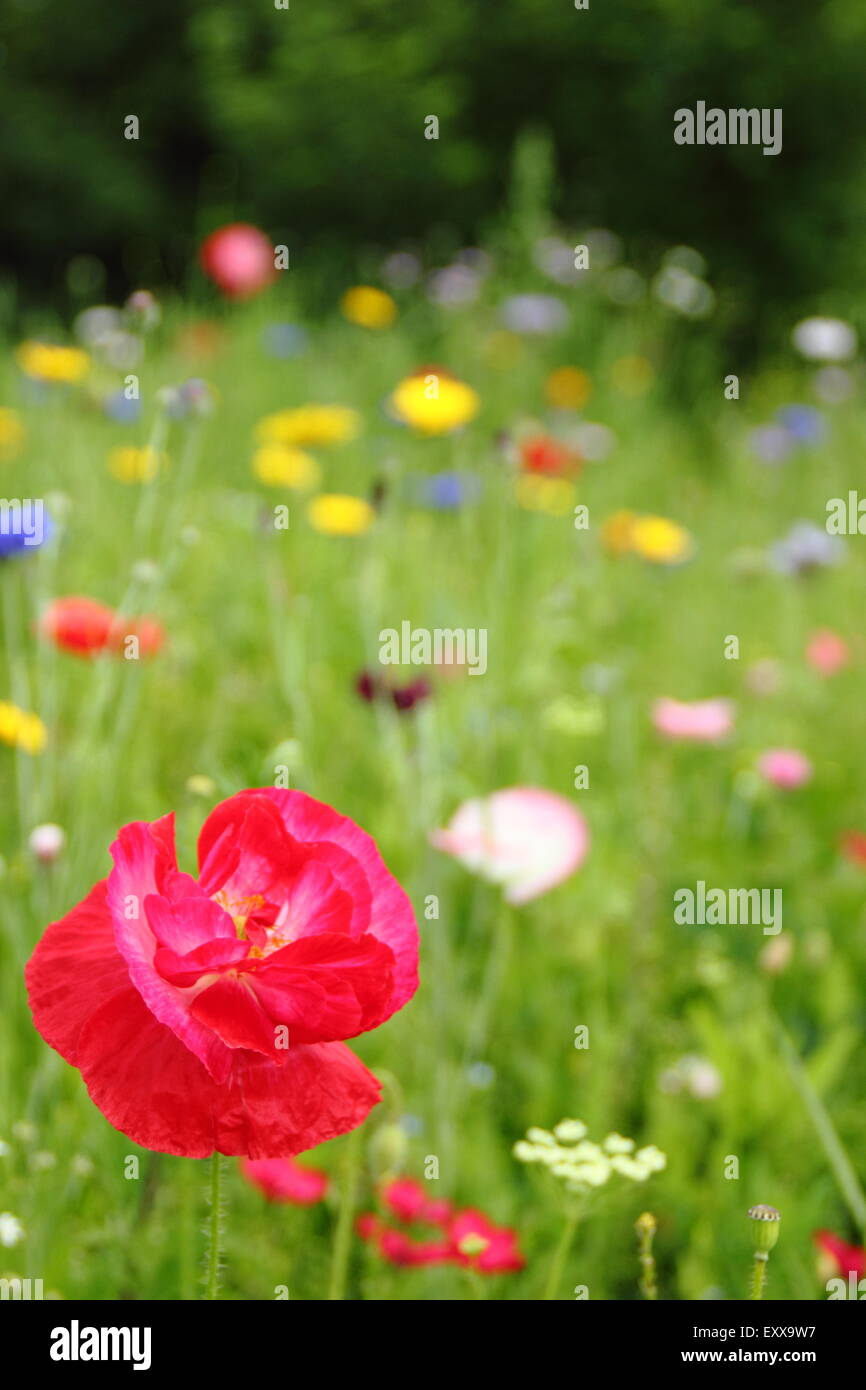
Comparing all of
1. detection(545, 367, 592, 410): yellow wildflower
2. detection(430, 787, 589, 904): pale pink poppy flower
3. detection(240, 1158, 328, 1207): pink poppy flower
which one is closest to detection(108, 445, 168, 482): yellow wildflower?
detection(430, 787, 589, 904): pale pink poppy flower

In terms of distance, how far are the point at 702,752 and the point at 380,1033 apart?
629mm

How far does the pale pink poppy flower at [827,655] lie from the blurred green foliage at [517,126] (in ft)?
9.17

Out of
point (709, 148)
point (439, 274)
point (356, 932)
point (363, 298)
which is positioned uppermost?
point (709, 148)

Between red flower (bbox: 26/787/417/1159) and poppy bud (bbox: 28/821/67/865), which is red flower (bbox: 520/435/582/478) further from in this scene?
red flower (bbox: 26/787/417/1159)

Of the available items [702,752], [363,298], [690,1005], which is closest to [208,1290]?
[690,1005]

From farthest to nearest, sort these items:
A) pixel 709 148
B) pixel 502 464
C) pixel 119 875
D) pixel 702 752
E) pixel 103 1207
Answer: pixel 709 148 < pixel 702 752 < pixel 502 464 < pixel 103 1207 < pixel 119 875

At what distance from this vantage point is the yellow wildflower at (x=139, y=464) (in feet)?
2.56

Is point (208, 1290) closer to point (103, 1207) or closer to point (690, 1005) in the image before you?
point (103, 1207)

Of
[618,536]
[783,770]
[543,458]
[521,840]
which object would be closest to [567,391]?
[543,458]

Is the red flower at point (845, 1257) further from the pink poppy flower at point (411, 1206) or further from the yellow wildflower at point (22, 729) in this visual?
the yellow wildflower at point (22, 729)

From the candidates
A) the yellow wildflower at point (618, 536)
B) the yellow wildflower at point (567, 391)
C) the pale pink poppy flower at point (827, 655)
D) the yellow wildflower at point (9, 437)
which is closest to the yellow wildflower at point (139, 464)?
the yellow wildflower at point (9, 437)

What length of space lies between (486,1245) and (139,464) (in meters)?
0.74

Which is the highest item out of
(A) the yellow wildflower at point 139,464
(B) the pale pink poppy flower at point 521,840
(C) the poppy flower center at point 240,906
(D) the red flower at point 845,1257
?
(A) the yellow wildflower at point 139,464
